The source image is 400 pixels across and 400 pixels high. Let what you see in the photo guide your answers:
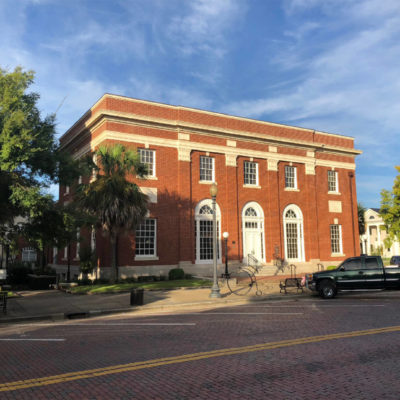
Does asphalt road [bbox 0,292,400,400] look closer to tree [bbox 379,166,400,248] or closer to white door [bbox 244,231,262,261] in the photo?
white door [bbox 244,231,262,261]

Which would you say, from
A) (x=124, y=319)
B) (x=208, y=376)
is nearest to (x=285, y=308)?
(x=124, y=319)

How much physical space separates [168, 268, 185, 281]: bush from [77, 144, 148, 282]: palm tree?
432 cm

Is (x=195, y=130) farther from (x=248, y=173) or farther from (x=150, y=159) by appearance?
(x=248, y=173)

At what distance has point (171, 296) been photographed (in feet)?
61.8

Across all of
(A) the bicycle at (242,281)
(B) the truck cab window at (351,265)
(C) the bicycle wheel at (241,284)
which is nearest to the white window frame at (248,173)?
(A) the bicycle at (242,281)

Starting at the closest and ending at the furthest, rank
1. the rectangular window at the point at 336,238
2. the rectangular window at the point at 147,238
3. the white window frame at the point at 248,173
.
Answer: the rectangular window at the point at 147,238, the white window frame at the point at 248,173, the rectangular window at the point at 336,238

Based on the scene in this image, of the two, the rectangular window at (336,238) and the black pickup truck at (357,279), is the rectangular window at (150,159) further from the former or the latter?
the rectangular window at (336,238)

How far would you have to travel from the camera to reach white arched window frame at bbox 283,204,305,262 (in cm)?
3344

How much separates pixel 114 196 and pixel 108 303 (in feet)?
22.8

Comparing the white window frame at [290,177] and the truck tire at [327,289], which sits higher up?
the white window frame at [290,177]

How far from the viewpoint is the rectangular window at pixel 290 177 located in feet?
113

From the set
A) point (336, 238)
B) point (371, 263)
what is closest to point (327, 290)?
point (371, 263)

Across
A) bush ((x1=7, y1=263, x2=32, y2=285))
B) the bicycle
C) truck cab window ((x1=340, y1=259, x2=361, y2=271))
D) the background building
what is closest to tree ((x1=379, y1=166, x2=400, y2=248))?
the bicycle

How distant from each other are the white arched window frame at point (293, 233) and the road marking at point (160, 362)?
23718 mm
